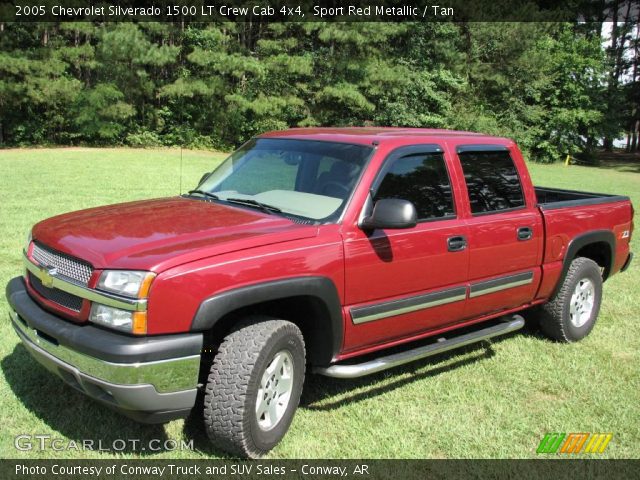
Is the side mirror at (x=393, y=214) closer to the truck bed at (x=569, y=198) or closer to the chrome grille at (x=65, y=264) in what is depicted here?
Result: the chrome grille at (x=65, y=264)

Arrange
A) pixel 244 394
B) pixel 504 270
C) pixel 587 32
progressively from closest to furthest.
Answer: pixel 244 394, pixel 504 270, pixel 587 32

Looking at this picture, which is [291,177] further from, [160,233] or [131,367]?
[131,367]

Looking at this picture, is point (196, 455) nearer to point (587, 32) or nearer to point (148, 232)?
point (148, 232)

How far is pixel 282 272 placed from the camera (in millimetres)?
3416

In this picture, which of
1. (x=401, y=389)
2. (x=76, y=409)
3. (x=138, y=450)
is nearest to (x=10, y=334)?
(x=76, y=409)

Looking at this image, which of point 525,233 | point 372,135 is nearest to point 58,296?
point 372,135

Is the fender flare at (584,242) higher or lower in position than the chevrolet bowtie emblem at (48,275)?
lower

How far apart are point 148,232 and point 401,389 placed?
222 centimetres

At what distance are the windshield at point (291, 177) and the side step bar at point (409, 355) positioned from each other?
37.7 inches

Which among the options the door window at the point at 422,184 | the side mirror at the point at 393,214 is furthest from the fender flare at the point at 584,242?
the side mirror at the point at 393,214

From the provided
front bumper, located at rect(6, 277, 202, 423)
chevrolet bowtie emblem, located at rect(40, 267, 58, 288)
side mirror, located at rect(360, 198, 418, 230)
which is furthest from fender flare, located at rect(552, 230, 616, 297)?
chevrolet bowtie emblem, located at rect(40, 267, 58, 288)

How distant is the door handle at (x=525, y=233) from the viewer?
483 cm

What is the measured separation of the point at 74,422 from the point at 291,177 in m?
2.16

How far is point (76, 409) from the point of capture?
3.92 meters
